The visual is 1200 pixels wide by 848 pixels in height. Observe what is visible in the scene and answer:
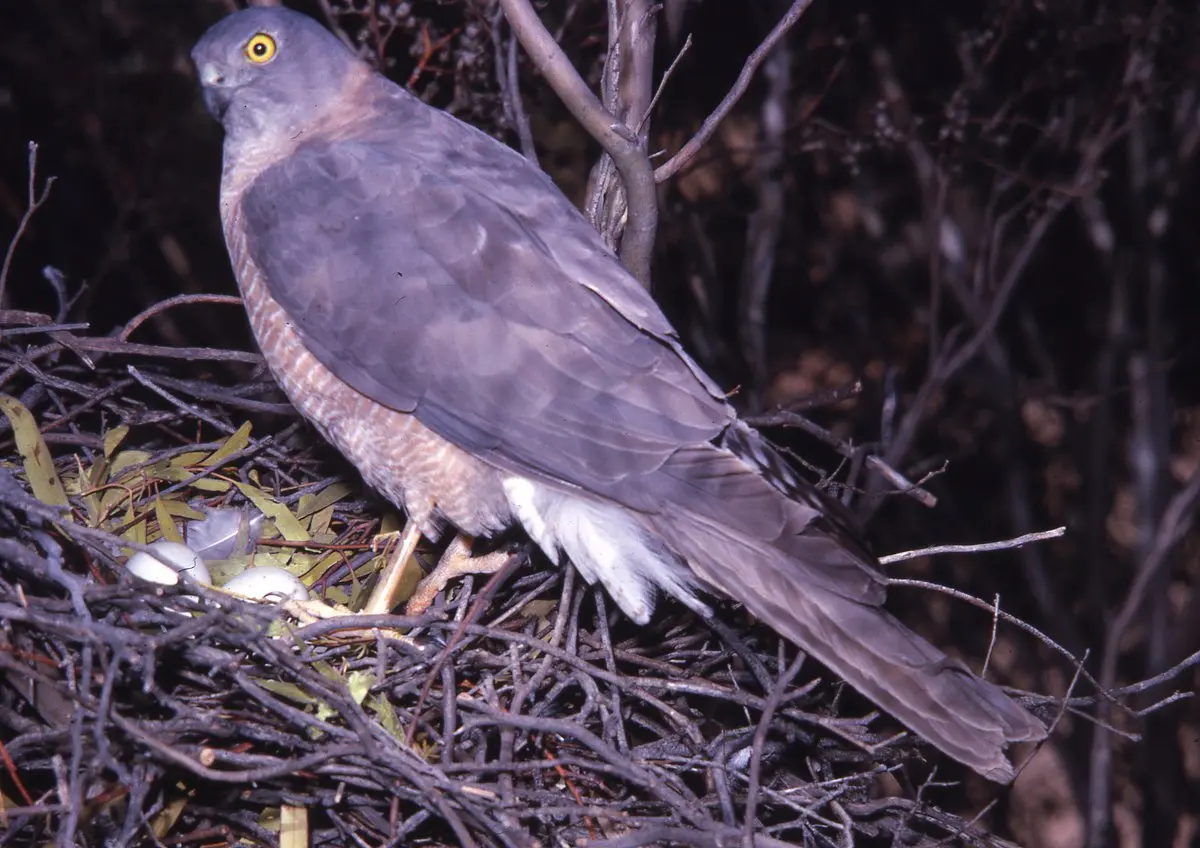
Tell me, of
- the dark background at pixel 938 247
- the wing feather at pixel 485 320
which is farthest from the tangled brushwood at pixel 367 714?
the dark background at pixel 938 247

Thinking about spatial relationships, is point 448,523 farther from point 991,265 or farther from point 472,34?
point 991,265

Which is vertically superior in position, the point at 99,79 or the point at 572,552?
the point at 99,79

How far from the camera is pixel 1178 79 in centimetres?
341

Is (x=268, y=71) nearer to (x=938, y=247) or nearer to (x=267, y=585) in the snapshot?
(x=267, y=585)

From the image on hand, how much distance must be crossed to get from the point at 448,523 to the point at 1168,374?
259 centimetres

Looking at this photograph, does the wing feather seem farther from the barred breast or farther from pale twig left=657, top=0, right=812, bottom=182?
pale twig left=657, top=0, right=812, bottom=182

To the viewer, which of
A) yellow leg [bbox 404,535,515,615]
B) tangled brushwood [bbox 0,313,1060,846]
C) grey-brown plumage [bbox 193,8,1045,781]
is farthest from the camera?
yellow leg [bbox 404,535,515,615]

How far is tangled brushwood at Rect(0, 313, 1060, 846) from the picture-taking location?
67.1 inches

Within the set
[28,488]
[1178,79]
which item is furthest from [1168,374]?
[28,488]

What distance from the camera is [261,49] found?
247cm

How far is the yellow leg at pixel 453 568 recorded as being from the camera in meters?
2.40

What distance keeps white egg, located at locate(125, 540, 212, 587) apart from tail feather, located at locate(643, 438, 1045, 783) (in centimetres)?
84

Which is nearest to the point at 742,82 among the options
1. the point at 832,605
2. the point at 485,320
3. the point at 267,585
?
the point at 485,320

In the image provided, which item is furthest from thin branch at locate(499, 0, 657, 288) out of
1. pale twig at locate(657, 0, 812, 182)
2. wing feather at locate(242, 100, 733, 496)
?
wing feather at locate(242, 100, 733, 496)
